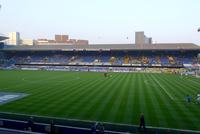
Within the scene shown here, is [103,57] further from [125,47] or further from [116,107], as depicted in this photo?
[116,107]

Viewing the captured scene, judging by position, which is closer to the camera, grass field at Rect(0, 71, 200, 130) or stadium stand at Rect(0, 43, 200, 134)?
grass field at Rect(0, 71, 200, 130)

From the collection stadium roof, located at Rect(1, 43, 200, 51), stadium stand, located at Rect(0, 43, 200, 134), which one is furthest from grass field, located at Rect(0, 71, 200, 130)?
stadium roof, located at Rect(1, 43, 200, 51)

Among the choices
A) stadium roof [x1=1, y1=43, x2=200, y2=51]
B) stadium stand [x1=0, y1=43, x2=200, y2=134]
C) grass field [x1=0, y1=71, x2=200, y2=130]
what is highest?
stadium roof [x1=1, y1=43, x2=200, y2=51]

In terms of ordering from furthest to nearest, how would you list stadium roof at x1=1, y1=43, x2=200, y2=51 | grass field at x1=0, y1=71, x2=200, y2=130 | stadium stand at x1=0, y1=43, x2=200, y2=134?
stadium stand at x1=0, y1=43, x2=200, y2=134 < stadium roof at x1=1, y1=43, x2=200, y2=51 < grass field at x1=0, y1=71, x2=200, y2=130

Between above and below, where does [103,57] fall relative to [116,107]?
above

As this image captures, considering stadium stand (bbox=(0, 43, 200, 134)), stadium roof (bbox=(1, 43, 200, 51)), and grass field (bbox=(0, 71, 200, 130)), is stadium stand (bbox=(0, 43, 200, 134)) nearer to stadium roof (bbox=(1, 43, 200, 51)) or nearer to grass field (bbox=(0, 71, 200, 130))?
stadium roof (bbox=(1, 43, 200, 51))

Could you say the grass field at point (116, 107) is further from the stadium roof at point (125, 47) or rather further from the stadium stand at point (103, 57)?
the stadium roof at point (125, 47)

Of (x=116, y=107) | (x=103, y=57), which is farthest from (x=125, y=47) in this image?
(x=116, y=107)

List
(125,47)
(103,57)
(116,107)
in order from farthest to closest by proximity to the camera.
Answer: (103,57) → (125,47) → (116,107)

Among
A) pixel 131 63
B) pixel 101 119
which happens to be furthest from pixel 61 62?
pixel 101 119

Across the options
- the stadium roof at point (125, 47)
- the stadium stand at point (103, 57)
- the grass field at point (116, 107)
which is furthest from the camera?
the stadium stand at point (103, 57)

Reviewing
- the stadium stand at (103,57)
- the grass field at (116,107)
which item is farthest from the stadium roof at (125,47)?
the grass field at (116,107)

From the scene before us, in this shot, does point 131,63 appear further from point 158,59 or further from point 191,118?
point 191,118

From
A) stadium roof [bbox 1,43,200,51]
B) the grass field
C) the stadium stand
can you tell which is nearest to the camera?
the grass field
